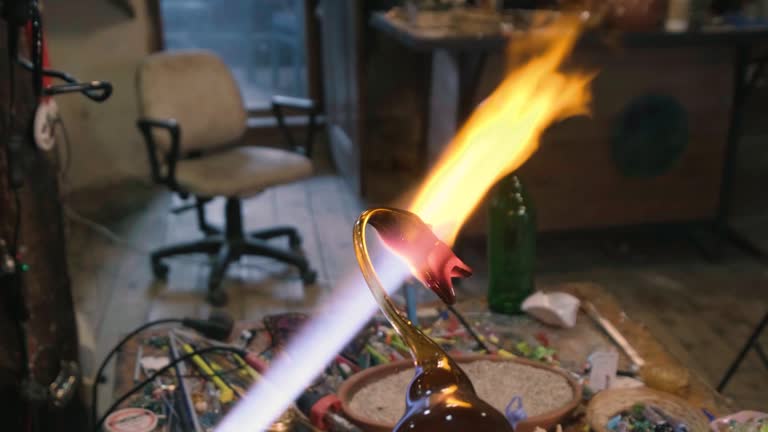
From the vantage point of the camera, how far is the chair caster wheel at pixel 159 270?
3.09 metres

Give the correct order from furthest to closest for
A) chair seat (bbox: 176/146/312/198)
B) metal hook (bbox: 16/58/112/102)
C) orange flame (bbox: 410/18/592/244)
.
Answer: chair seat (bbox: 176/146/312/198), metal hook (bbox: 16/58/112/102), orange flame (bbox: 410/18/592/244)

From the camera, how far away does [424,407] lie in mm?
721

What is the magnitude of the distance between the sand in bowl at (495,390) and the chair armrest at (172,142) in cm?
185

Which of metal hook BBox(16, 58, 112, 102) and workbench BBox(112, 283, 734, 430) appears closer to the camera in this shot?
workbench BBox(112, 283, 734, 430)

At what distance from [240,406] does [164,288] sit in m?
1.99

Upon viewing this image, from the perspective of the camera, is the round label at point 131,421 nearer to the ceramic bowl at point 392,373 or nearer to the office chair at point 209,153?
the ceramic bowl at point 392,373

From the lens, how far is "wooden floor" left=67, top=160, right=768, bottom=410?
2660 mm

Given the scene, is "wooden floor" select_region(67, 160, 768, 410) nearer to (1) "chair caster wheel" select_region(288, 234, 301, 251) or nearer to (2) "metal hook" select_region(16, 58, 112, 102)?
(1) "chair caster wheel" select_region(288, 234, 301, 251)

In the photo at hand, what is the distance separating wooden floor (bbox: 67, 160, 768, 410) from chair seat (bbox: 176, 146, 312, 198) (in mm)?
424

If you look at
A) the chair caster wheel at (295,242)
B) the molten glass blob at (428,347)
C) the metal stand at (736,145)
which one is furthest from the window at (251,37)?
the molten glass blob at (428,347)

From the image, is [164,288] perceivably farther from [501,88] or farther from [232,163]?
[501,88]

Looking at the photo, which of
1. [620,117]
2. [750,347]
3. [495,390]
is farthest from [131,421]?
[620,117]

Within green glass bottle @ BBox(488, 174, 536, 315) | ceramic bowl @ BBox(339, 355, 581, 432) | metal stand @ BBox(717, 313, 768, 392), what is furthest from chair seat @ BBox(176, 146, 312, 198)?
ceramic bowl @ BBox(339, 355, 581, 432)

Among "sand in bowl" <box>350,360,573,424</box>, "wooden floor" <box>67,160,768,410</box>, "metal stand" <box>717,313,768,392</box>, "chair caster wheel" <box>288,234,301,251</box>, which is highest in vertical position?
"sand in bowl" <box>350,360,573,424</box>
